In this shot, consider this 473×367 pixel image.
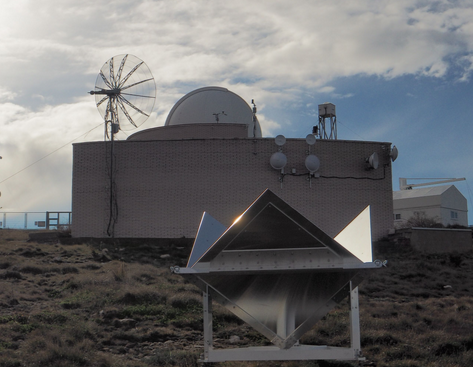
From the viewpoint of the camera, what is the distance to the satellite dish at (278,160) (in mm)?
22969

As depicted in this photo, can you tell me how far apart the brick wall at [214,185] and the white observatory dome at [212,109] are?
355 centimetres

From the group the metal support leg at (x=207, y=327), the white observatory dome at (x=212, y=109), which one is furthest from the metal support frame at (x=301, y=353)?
the white observatory dome at (x=212, y=109)

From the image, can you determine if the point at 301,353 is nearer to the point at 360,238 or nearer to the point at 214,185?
the point at 360,238

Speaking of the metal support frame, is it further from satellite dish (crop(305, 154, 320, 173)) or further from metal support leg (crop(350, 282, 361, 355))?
satellite dish (crop(305, 154, 320, 173))

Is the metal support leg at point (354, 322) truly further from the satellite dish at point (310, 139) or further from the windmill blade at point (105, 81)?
the windmill blade at point (105, 81)

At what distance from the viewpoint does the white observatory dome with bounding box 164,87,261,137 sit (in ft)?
89.4

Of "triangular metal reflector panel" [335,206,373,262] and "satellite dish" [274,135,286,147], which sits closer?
"triangular metal reflector panel" [335,206,373,262]

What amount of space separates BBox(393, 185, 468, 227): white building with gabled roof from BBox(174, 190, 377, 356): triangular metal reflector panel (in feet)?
107

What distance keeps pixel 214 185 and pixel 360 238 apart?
1633 cm

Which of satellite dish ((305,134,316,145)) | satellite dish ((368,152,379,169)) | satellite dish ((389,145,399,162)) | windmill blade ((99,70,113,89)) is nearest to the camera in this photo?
satellite dish ((305,134,316,145))

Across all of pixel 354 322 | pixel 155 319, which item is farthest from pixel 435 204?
pixel 354 322

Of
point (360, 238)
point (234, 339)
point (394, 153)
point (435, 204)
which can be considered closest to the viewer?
point (360, 238)

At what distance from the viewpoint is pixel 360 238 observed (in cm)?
736

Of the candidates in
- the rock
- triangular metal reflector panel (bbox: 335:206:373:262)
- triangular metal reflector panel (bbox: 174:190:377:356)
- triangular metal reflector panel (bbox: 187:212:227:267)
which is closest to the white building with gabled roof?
the rock
